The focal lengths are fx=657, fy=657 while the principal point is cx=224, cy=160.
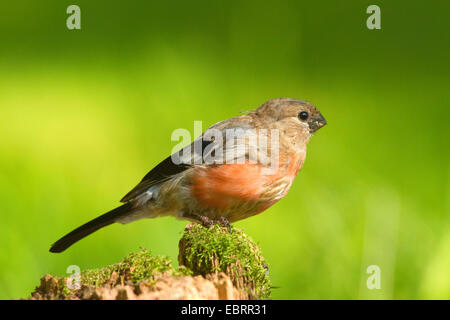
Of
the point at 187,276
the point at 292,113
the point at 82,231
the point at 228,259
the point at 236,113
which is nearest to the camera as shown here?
the point at 187,276

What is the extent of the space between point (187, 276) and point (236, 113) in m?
2.66

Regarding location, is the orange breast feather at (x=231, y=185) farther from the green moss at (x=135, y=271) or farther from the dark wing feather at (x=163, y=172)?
the green moss at (x=135, y=271)

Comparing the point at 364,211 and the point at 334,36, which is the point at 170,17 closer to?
the point at 334,36

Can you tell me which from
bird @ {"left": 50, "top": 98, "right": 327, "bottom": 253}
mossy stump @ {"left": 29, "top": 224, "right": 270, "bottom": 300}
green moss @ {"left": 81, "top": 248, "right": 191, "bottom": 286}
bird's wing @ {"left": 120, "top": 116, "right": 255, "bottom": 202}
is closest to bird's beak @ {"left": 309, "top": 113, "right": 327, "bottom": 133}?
bird @ {"left": 50, "top": 98, "right": 327, "bottom": 253}

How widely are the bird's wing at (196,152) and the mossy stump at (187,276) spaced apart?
532 mm

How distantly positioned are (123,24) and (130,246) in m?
1.93

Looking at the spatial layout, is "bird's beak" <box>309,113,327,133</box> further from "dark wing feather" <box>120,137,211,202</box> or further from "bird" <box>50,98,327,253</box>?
"dark wing feather" <box>120,137,211,202</box>

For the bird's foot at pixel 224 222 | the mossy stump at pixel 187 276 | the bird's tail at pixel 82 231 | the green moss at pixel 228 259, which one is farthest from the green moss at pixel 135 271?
the bird's tail at pixel 82 231

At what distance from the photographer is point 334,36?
201 inches

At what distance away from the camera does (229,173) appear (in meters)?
2.86

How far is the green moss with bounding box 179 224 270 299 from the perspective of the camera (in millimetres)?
2238

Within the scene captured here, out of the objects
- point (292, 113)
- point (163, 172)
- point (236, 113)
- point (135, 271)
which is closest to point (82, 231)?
point (163, 172)

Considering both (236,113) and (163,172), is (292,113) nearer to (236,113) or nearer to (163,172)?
(163,172)

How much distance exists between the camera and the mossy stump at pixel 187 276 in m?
1.84
